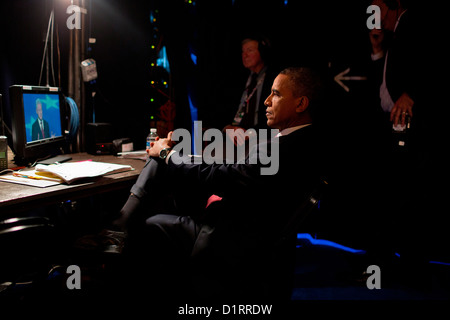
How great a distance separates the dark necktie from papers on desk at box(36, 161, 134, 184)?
1.53 m

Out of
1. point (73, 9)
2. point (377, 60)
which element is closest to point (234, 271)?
point (377, 60)

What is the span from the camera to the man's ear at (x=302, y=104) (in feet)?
5.02

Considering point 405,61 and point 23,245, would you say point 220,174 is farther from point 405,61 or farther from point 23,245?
point 405,61

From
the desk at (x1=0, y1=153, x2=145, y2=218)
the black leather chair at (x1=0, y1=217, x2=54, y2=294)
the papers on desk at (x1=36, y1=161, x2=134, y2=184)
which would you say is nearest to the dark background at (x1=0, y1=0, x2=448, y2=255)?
the papers on desk at (x1=36, y1=161, x2=134, y2=184)

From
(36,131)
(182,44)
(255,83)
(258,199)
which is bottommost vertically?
(258,199)

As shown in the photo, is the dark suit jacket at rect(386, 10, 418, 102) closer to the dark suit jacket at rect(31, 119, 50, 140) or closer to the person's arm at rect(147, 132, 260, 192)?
the person's arm at rect(147, 132, 260, 192)

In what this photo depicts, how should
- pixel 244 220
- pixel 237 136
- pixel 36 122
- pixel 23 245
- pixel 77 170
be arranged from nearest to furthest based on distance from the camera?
pixel 23 245 < pixel 244 220 < pixel 77 170 < pixel 36 122 < pixel 237 136

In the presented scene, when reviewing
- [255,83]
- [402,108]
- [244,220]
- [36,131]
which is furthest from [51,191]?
[402,108]

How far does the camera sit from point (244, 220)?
1385mm

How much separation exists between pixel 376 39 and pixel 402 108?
65 centimetres

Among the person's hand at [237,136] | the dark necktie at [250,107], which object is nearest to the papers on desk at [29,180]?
the person's hand at [237,136]

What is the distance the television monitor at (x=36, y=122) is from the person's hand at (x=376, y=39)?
99.8 inches

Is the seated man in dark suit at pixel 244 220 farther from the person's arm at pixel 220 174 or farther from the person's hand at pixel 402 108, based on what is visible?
the person's hand at pixel 402 108
